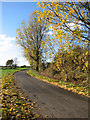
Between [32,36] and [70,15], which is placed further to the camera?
[32,36]

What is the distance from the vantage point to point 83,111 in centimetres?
420

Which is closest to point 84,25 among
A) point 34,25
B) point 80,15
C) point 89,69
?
point 80,15

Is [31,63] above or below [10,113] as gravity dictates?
above

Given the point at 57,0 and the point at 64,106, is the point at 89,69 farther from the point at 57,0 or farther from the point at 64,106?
the point at 57,0

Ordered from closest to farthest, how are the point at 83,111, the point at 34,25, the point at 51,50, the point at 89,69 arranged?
the point at 83,111 → the point at 89,69 → the point at 51,50 → the point at 34,25

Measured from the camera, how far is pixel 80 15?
5840 mm

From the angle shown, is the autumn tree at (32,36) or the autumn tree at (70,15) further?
the autumn tree at (32,36)

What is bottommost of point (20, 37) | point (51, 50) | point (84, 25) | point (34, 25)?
point (51, 50)

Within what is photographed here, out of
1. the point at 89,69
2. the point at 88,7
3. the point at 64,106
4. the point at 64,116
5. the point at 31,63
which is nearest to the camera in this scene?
the point at 64,116

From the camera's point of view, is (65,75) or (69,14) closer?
(69,14)

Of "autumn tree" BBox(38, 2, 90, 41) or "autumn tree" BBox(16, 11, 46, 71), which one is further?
"autumn tree" BBox(16, 11, 46, 71)

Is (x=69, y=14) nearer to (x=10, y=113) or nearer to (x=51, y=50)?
(x=51, y=50)

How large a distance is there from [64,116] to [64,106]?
2.88 ft

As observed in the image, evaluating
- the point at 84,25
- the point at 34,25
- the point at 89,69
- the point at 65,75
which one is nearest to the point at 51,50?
the point at 65,75
